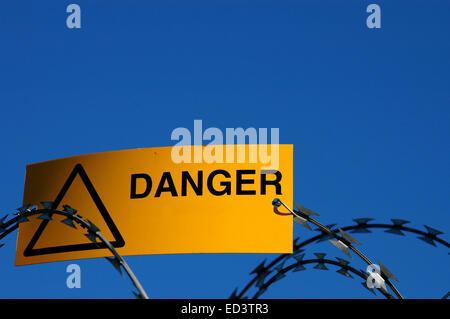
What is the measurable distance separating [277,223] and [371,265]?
1.53 meters

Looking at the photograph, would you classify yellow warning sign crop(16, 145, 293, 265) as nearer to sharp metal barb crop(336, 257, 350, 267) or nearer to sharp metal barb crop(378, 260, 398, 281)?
sharp metal barb crop(336, 257, 350, 267)

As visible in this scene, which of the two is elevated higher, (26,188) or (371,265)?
(26,188)

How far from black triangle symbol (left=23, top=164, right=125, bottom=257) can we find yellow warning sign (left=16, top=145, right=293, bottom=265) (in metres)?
0.01

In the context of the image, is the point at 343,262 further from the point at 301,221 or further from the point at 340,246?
the point at 301,221

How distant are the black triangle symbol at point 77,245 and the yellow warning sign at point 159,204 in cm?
1

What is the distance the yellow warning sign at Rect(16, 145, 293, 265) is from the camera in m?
9.74

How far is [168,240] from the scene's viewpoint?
998 cm

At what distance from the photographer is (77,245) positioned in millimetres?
10242

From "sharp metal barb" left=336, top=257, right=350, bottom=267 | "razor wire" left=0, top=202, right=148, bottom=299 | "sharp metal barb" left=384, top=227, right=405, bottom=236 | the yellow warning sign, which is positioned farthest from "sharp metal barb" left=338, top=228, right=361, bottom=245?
"razor wire" left=0, top=202, right=148, bottom=299

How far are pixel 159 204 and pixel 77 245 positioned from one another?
4.54ft

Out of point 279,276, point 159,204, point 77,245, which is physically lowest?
point 279,276

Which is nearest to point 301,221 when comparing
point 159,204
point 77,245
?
point 159,204
